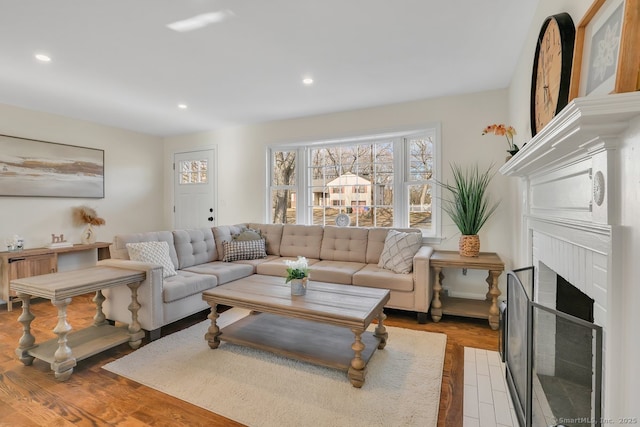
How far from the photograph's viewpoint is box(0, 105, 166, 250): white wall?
3898mm

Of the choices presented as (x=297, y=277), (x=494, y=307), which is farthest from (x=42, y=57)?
(x=494, y=307)

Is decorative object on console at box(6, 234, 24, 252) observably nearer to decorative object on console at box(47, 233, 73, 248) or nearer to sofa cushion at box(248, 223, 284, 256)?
decorative object on console at box(47, 233, 73, 248)

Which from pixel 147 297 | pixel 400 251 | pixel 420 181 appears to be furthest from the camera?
pixel 420 181

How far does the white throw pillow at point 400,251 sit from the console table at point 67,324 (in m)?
2.39

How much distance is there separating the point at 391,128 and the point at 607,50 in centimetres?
289

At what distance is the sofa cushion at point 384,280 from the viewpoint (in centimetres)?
306

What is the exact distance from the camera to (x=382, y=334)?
2486mm

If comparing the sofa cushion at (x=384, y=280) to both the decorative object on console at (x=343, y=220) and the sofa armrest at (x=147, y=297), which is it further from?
the sofa armrest at (x=147, y=297)

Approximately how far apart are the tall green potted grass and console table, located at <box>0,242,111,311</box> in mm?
4896

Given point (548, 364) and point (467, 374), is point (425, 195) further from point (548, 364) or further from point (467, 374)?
point (548, 364)

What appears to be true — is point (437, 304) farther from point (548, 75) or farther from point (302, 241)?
point (548, 75)

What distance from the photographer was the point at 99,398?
6.14ft

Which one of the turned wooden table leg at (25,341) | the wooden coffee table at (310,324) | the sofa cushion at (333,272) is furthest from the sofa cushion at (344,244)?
the turned wooden table leg at (25,341)

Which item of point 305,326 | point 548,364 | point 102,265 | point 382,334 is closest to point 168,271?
point 102,265
